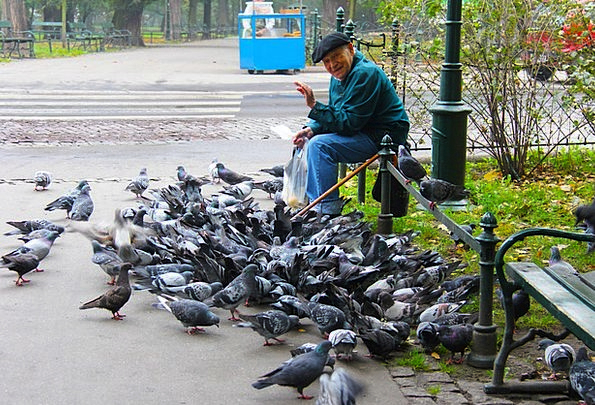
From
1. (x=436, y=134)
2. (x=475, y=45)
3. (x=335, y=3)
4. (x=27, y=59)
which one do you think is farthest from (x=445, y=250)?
(x=335, y=3)

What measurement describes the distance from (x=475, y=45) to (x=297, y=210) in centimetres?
294

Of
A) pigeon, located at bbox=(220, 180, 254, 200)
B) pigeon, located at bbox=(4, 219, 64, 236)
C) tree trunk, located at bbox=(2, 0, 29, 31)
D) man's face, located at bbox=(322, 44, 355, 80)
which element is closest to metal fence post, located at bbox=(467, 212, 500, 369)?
man's face, located at bbox=(322, 44, 355, 80)

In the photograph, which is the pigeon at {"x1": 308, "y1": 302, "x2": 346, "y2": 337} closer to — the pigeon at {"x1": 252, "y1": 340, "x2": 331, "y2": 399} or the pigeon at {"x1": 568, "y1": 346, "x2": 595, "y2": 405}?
the pigeon at {"x1": 252, "y1": 340, "x2": 331, "y2": 399}

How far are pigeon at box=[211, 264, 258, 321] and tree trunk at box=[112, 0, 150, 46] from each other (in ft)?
158

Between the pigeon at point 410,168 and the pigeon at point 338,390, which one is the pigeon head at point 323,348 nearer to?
the pigeon at point 338,390

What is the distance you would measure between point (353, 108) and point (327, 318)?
297cm

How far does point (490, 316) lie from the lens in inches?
193

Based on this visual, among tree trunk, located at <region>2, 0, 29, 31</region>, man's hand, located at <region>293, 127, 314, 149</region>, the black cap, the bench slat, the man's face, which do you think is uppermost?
tree trunk, located at <region>2, 0, 29, 31</region>

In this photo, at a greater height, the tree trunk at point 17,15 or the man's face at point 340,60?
the tree trunk at point 17,15

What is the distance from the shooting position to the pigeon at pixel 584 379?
13.5 feet

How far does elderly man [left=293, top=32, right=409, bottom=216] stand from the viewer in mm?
7840

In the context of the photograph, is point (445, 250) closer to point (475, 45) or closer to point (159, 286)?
point (159, 286)

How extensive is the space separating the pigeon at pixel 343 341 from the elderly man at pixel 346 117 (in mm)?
3093

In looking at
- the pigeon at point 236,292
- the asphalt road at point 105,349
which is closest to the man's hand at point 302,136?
the asphalt road at point 105,349
